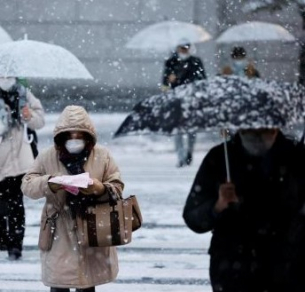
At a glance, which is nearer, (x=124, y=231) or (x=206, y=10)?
(x=124, y=231)

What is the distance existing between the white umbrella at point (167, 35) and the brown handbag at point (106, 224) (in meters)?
Result: 13.1

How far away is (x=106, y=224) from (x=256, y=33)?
13.3 metres

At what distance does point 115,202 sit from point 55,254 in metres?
0.45

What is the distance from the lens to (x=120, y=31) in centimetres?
2288

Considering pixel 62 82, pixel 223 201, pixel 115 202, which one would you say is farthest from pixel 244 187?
pixel 62 82

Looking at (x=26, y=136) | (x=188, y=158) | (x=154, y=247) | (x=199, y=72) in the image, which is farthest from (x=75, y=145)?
(x=188, y=158)

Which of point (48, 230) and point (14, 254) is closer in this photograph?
point (48, 230)

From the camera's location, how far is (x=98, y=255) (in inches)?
253

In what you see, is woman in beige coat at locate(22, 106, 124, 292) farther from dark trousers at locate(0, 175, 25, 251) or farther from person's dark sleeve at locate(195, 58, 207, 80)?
person's dark sleeve at locate(195, 58, 207, 80)

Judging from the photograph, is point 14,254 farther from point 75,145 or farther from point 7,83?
point 75,145

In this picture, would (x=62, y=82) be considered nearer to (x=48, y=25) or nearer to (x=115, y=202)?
(x=48, y=25)

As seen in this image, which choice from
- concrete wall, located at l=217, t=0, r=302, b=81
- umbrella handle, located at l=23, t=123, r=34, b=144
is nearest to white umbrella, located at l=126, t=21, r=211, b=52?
concrete wall, located at l=217, t=0, r=302, b=81

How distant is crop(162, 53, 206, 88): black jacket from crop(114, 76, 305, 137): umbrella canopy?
11.0m

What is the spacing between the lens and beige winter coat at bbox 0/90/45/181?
29.7ft
